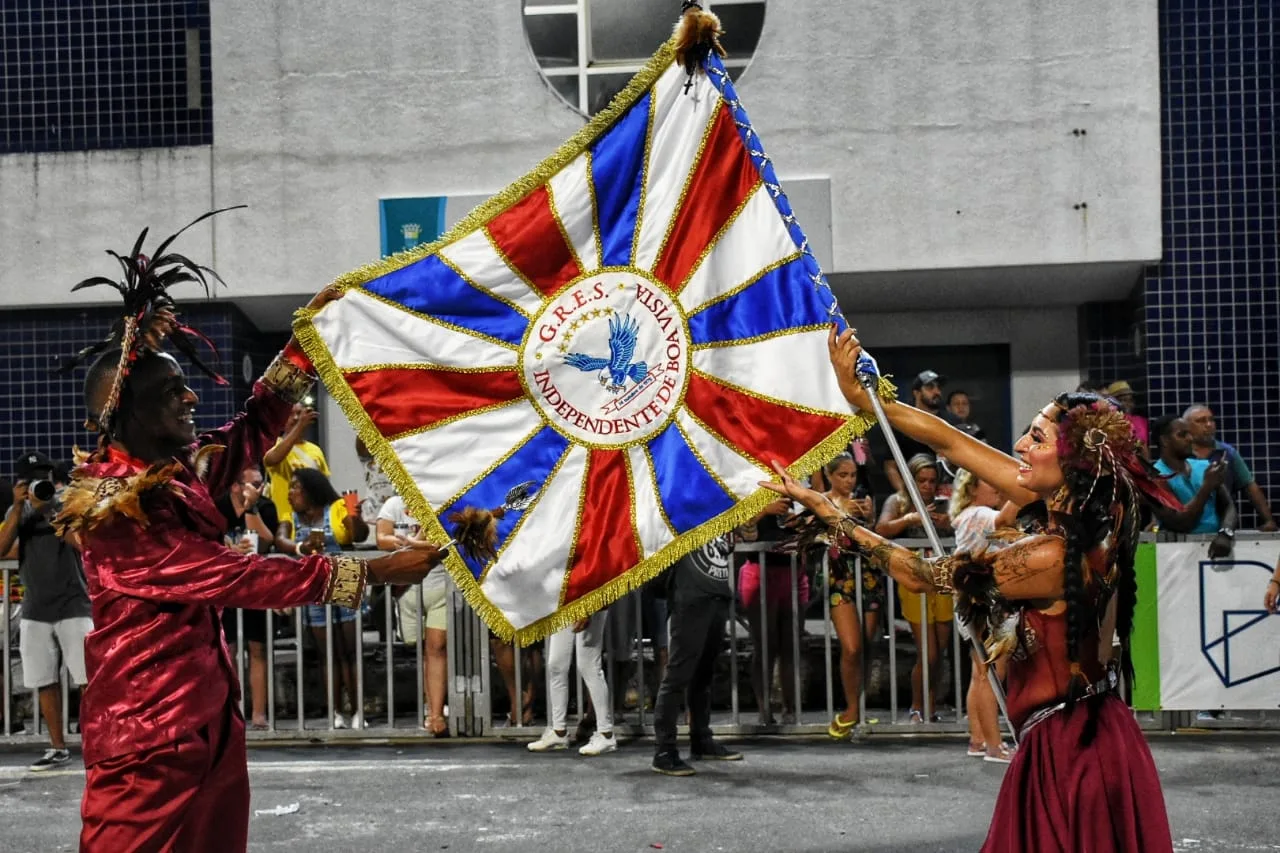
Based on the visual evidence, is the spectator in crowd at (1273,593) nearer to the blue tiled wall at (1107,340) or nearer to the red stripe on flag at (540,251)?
the blue tiled wall at (1107,340)

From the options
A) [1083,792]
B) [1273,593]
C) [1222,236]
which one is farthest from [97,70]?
[1083,792]

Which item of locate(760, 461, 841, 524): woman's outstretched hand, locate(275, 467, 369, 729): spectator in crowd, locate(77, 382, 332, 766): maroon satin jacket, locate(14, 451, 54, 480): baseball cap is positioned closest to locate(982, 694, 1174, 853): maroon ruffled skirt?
locate(760, 461, 841, 524): woman's outstretched hand

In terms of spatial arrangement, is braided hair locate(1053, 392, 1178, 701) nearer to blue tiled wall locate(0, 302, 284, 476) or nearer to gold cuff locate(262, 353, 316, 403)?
gold cuff locate(262, 353, 316, 403)

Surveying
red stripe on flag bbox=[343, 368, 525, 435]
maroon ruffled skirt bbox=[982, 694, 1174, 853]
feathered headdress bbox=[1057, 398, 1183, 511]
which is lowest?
maroon ruffled skirt bbox=[982, 694, 1174, 853]

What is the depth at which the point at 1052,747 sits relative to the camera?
14.9 feet

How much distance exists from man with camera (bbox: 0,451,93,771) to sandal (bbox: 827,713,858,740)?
452cm

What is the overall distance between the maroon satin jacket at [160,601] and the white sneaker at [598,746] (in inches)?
190

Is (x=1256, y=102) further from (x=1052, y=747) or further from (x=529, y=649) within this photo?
(x=1052, y=747)

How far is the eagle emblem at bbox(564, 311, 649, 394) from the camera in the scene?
5.49 m

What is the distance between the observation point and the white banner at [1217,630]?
374 inches

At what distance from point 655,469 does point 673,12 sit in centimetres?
905

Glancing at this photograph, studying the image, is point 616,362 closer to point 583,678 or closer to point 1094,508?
point 1094,508

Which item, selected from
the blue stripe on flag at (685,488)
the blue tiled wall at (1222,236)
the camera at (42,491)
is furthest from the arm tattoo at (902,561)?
the blue tiled wall at (1222,236)

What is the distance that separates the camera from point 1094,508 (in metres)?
4.52
